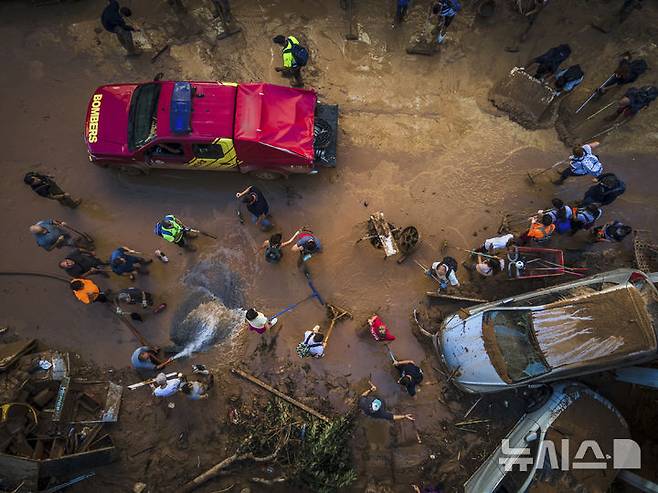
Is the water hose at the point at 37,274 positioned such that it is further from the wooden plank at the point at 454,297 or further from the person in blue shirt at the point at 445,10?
the person in blue shirt at the point at 445,10

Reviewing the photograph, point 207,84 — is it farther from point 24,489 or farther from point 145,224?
point 24,489

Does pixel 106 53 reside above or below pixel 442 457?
above

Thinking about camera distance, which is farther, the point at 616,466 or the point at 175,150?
the point at 175,150

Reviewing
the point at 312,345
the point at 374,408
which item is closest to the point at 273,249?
the point at 312,345

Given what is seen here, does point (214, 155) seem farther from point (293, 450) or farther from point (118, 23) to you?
point (293, 450)

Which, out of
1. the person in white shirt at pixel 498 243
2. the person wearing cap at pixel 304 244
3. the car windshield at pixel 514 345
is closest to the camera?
the car windshield at pixel 514 345

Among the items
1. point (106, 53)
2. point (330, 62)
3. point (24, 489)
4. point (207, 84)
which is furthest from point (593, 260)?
point (106, 53)

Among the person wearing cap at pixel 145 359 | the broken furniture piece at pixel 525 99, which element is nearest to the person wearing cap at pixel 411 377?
the person wearing cap at pixel 145 359
